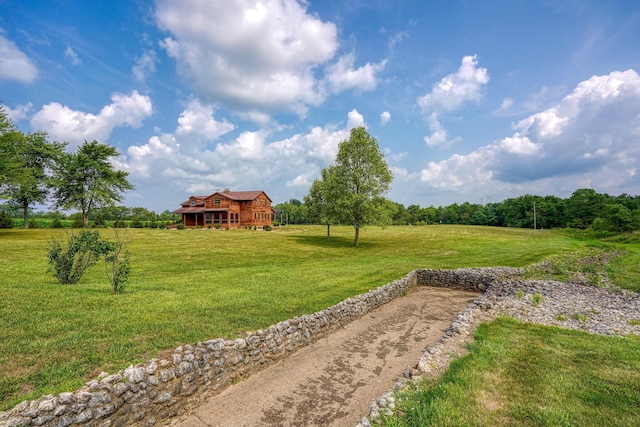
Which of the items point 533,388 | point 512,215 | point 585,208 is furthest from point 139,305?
point 512,215

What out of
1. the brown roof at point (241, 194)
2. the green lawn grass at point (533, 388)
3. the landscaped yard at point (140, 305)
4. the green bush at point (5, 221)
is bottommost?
the green lawn grass at point (533, 388)

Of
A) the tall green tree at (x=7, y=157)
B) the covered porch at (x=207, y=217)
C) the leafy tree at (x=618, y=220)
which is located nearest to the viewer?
the tall green tree at (x=7, y=157)

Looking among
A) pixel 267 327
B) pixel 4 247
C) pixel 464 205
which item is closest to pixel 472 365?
pixel 267 327

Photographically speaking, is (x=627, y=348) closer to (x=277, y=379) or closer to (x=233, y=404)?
(x=277, y=379)

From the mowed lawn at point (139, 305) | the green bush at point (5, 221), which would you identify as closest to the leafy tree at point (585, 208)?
the mowed lawn at point (139, 305)

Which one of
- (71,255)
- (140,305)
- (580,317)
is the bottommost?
(580,317)

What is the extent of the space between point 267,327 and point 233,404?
8.46ft

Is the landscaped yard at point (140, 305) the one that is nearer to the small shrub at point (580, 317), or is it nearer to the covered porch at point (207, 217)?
the small shrub at point (580, 317)

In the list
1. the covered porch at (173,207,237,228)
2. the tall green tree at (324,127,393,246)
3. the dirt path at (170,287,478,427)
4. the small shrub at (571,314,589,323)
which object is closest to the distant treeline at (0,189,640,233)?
the tall green tree at (324,127,393,246)

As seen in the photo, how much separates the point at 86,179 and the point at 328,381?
174ft

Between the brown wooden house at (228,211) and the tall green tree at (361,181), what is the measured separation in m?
25.6

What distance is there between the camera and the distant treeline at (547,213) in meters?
53.4

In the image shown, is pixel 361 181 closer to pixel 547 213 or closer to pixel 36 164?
pixel 36 164

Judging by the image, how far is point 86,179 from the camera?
44969mm
